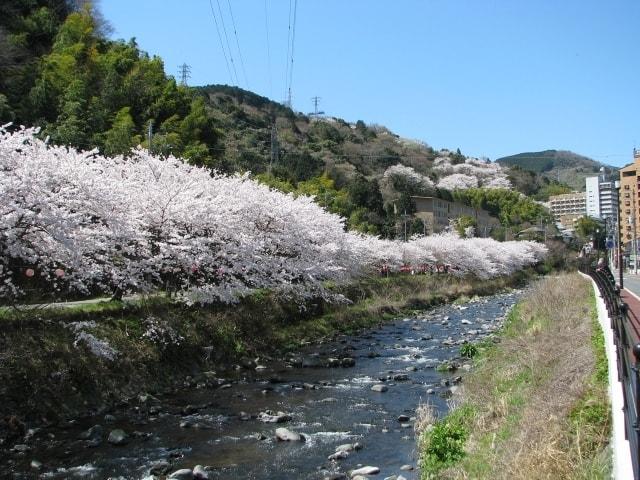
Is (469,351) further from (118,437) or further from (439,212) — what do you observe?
(439,212)

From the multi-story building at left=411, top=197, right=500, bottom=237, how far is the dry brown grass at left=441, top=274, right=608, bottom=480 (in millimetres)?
81742

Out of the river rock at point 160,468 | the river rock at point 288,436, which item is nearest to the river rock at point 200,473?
the river rock at point 160,468

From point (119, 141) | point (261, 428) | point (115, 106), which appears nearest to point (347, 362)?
point (261, 428)

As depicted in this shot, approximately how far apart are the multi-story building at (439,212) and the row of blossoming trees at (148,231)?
232ft

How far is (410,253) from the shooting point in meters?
56.8

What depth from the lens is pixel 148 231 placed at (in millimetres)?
19312

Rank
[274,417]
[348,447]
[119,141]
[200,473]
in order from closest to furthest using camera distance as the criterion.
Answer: [200,473]
[348,447]
[274,417]
[119,141]

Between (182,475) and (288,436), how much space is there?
9.38ft

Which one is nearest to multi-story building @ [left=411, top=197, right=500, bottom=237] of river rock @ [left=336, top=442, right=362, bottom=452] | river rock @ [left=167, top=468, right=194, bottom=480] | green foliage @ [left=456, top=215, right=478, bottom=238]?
green foliage @ [left=456, top=215, right=478, bottom=238]

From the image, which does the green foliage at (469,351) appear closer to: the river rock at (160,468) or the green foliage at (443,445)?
the green foliage at (443,445)

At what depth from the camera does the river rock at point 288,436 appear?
12.2 m

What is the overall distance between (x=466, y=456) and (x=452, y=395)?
6.03 m

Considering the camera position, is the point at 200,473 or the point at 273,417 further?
the point at 273,417

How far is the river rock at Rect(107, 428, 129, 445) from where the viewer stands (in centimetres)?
1212
